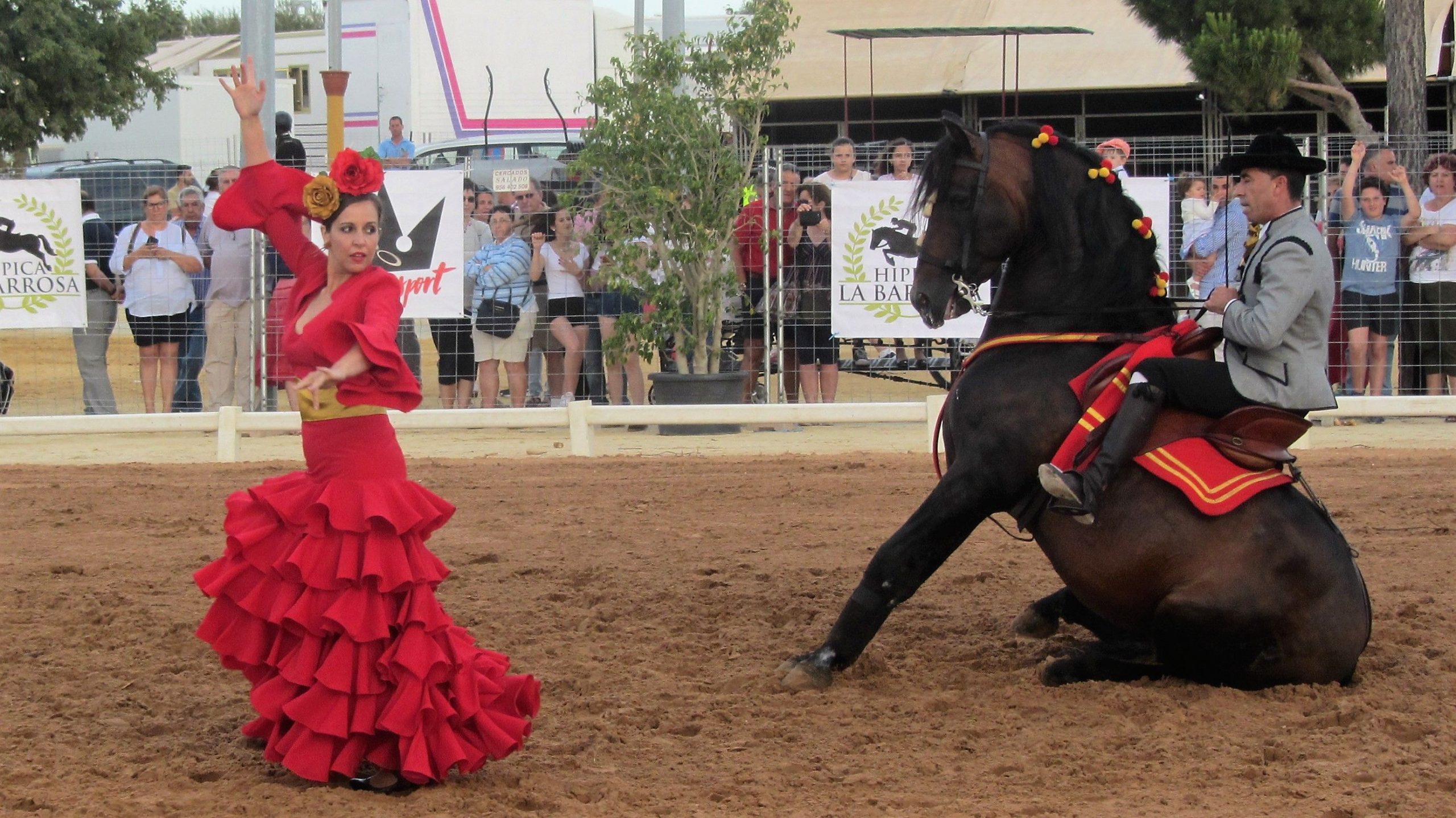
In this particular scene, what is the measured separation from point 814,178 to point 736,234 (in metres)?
0.89

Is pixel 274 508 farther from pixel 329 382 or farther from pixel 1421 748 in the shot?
pixel 1421 748

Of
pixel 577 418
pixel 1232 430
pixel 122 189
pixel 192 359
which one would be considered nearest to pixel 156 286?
pixel 192 359

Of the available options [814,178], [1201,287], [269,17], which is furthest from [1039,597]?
[269,17]

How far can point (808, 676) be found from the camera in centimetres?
549

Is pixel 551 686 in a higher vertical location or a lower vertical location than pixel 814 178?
lower

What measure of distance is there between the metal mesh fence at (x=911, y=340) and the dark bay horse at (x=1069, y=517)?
723cm

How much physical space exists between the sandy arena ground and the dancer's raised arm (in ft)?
6.56

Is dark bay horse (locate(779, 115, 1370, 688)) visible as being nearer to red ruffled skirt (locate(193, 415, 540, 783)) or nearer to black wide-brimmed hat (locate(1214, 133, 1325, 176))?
black wide-brimmed hat (locate(1214, 133, 1325, 176))

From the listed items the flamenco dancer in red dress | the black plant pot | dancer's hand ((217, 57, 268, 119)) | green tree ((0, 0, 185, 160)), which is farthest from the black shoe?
green tree ((0, 0, 185, 160))

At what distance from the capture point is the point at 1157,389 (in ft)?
16.9

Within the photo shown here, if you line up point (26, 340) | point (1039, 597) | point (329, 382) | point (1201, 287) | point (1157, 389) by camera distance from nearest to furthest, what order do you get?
point (329, 382)
point (1157, 389)
point (1039, 597)
point (1201, 287)
point (26, 340)

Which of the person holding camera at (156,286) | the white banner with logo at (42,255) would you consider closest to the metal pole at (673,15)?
the person holding camera at (156,286)

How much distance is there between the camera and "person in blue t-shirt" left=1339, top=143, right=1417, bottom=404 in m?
12.3

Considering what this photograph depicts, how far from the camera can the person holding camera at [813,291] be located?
42.0ft
